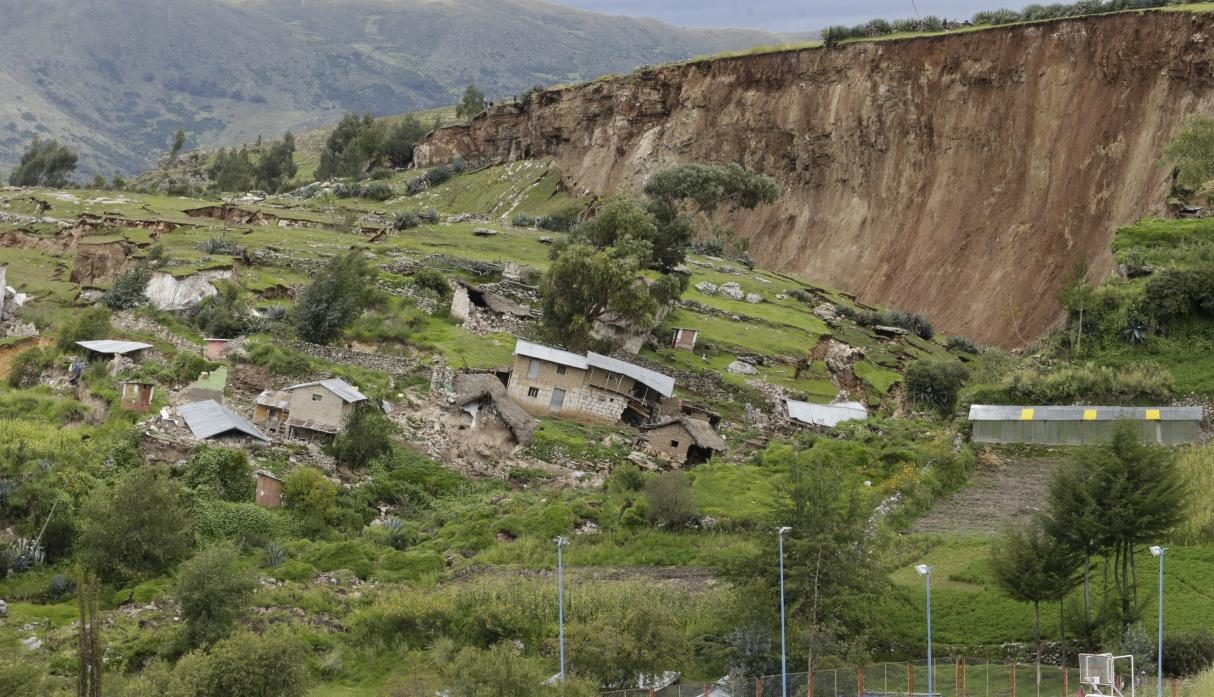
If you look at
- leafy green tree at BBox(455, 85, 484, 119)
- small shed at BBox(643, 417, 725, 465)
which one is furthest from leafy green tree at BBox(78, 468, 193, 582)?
leafy green tree at BBox(455, 85, 484, 119)

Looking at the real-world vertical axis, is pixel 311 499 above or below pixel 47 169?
below

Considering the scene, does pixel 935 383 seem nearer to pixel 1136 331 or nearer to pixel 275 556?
pixel 1136 331

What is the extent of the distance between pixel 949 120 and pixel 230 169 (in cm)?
7741

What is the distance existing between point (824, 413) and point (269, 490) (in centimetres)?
2394

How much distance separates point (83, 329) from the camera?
185 ft

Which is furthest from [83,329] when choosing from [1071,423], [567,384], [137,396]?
[1071,423]

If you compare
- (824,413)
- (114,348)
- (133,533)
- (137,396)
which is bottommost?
(133,533)

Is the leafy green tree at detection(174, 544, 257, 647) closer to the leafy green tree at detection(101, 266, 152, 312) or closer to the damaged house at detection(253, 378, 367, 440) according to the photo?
the damaged house at detection(253, 378, 367, 440)

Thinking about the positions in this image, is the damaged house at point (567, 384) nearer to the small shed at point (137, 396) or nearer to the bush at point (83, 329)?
the small shed at point (137, 396)

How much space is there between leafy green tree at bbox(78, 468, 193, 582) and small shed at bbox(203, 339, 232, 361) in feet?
49.9

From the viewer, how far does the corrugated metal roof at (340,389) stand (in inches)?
2008

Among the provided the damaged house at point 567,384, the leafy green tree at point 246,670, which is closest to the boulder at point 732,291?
the damaged house at point 567,384

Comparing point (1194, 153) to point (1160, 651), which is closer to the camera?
point (1160, 651)

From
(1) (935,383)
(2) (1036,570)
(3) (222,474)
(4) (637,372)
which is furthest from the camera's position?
(1) (935,383)
